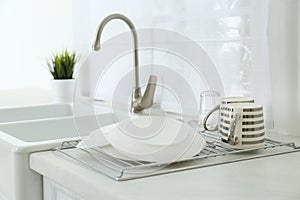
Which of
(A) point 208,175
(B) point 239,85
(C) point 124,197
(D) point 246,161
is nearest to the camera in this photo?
(C) point 124,197

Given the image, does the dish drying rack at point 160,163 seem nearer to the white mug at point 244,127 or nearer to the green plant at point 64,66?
the white mug at point 244,127

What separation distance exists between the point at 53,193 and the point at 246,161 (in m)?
0.48

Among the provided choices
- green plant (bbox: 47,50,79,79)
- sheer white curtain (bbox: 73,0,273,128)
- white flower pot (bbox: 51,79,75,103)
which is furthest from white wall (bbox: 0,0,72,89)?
sheer white curtain (bbox: 73,0,273,128)

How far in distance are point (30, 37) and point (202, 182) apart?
2.75 m

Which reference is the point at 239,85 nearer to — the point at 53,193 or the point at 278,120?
the point at 278,120

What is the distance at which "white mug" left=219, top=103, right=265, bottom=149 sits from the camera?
46.1 inches

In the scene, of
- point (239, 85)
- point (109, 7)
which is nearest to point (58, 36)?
point (109, 7)

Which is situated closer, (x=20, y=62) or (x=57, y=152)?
(x=57, y=152)

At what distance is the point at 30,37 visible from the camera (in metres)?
3.45

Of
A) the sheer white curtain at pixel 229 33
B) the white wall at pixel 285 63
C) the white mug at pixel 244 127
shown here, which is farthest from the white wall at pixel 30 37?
the white mug at pixel 244 127

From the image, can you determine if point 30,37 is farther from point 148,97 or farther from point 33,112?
point 148,97

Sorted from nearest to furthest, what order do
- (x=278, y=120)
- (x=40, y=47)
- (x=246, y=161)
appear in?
1. (x=246, y=161)
2. (x=278, y=120)
3. (x=40, y=47)

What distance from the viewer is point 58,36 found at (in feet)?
9.66

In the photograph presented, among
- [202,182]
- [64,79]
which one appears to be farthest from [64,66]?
[202,182]
